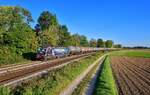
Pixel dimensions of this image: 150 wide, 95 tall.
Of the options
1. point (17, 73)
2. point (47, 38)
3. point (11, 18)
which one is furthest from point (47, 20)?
point (17, 73)

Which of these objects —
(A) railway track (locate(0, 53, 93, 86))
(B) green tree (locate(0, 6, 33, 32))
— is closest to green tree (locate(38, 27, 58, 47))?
(B) green tree (locate(0, 6, 33, 32))

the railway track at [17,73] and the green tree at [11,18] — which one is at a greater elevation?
the green tree at [11,18]

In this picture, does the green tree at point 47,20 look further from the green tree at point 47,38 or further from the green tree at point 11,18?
the green tree at point 11,18

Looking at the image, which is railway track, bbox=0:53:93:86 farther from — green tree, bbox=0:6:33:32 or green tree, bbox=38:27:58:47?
green tree, bbox=38:27:58:47

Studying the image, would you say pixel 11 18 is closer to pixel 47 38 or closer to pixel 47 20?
pixel 47 38

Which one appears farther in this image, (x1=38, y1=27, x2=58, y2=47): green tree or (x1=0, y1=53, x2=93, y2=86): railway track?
(x1=38, y1=27, x2=58, y2=47): green tree

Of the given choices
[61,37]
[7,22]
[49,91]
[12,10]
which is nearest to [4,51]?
[7,22]

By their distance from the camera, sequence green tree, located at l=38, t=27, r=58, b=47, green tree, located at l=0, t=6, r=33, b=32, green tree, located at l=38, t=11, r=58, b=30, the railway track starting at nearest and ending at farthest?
the railway track
green tree, located at l=0, t=6, r=33, b=32
green tree, located at l=38, t=27, r=58, b=47
green tree, located at l=38, t=11, r=58, b=30

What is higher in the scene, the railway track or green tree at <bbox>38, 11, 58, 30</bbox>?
green tree at <bbox>38, 11, 58, 30</bbox>

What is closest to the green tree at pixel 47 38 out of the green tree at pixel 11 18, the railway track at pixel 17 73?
the green tree at pixel 11 18

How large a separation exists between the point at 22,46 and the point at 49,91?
119 ft

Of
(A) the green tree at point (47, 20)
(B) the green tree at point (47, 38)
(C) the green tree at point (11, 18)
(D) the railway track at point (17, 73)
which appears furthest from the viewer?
(A) the green tree at point (47, 20)

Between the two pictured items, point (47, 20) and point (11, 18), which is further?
point (47, 20)

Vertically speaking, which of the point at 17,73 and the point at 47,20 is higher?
→ the point at 47,20
